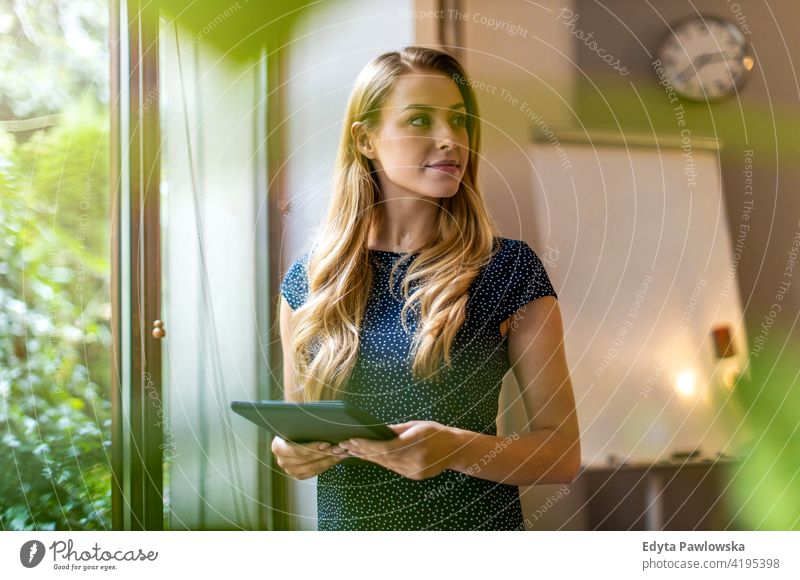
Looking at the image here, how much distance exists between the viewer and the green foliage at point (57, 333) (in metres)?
0.84

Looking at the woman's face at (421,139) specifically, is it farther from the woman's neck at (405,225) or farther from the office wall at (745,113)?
the office wall at (745,113)

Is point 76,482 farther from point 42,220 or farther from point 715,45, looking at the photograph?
point 715,45

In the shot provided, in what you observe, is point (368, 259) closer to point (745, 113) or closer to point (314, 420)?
point (314, 420)

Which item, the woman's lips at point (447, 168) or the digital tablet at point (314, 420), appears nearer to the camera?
the digital tablet at point (314, 420)

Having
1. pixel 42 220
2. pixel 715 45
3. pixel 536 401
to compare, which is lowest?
pixel 536 401

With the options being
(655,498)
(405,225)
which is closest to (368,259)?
(405,225)

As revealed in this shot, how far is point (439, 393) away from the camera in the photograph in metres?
0.76

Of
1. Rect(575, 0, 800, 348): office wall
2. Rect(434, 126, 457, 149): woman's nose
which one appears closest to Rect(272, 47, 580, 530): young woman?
Result: Rect(434, 126, 457, 149): woman's nose

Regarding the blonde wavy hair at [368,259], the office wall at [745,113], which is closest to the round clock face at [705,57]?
the office wall at [745,113]

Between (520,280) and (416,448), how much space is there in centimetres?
19

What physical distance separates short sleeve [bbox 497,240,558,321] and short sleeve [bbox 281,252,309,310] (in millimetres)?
203

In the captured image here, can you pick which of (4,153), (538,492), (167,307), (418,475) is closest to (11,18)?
(4,153)

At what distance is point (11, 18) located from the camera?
2.82ft
